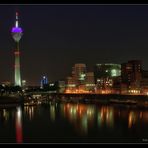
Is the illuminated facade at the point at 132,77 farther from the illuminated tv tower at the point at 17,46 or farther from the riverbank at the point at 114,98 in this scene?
the illuminated tv tower at the point at 17,46

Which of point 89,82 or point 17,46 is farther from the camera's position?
→ point 89,82

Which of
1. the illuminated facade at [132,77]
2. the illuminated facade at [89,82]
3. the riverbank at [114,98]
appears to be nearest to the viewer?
the riverbank at [114,98]

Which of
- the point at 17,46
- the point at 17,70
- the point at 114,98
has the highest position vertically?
the point at 17,46

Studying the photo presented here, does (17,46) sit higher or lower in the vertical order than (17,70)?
higher

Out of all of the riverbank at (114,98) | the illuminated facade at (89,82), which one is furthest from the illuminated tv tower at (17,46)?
the illuminated facade at (89,82)

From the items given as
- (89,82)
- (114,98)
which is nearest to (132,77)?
(114,98)

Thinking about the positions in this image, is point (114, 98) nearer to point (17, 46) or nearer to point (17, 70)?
point (17, 70)

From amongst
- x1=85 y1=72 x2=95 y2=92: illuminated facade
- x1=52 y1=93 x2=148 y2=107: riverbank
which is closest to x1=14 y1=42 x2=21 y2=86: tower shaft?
x1=52 y1=93 x2=148 y2=107: riverbank

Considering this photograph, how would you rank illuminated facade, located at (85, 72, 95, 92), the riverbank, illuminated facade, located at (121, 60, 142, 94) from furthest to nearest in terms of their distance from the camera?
illuminated facade, located at (85, 72, 95, 92), illuminated facade, located at (121, 60, 142, 94), the riverbank

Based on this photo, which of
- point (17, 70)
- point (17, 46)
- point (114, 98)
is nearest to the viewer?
point (114, 98)

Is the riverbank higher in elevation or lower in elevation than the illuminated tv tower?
lower

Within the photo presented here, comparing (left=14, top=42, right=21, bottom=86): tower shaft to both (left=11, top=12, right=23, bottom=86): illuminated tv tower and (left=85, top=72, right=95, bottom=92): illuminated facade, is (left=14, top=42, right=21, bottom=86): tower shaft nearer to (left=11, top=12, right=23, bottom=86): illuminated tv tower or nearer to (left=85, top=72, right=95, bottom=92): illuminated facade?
(left=11, top=12, right=23, bottom=86): illuminated tv tower

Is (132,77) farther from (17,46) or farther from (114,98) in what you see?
(17,46)

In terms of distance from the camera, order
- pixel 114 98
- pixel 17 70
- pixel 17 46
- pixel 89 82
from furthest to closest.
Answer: pixel 89 82 → pixel 17 46 → pixel 17 70 → pixel 114 98
